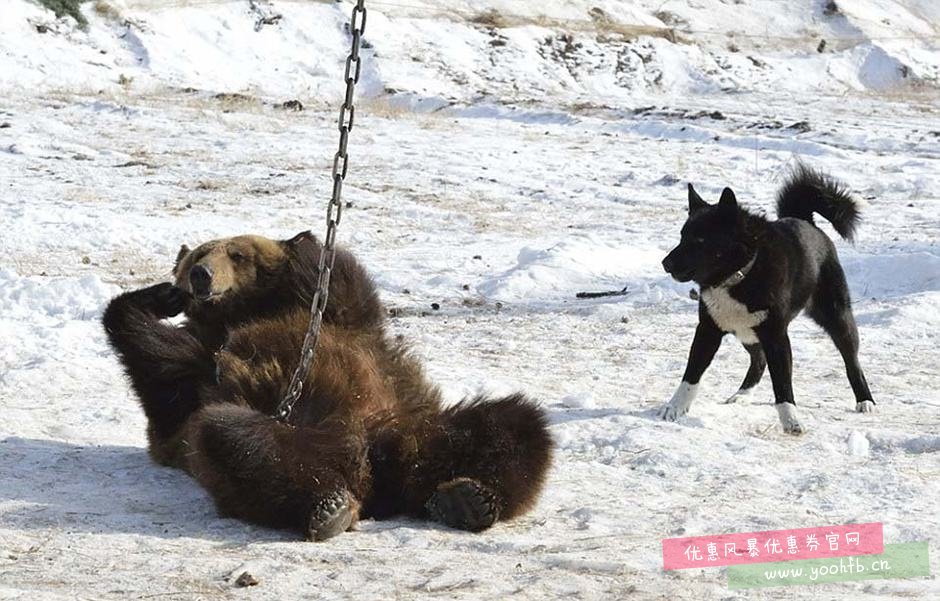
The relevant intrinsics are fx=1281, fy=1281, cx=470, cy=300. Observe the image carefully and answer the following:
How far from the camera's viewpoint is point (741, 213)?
23.0ft

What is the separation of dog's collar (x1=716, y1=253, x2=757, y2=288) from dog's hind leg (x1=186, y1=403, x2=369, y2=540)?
2.97 meters

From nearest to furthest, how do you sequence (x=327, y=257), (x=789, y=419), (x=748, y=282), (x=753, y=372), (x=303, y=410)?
1. (x=327, y=257)
2. (x=303, y=410)
3. (x=789, y=419)
4. (x=748, y=282)
5. (x=753, y=372)

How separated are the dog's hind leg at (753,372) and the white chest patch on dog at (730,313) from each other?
0.47 meters

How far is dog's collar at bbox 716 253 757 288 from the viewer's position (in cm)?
691

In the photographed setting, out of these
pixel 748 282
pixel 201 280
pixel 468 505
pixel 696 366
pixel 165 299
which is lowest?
pixel 696 366

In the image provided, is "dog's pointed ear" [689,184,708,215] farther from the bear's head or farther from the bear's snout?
the bear's snout

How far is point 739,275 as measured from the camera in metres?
6.91

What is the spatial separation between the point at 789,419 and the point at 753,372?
1.07m

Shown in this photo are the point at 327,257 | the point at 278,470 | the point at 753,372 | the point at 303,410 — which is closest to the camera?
the point at 278,470

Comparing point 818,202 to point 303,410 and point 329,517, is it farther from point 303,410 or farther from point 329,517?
point 329,517

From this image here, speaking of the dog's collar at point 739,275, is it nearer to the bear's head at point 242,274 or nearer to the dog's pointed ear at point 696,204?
the dog's pointed ear at point 696,204

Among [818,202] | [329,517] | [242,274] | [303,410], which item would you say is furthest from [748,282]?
[329,517]

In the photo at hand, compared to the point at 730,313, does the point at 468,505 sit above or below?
above

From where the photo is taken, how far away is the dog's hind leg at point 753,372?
24.5ft
